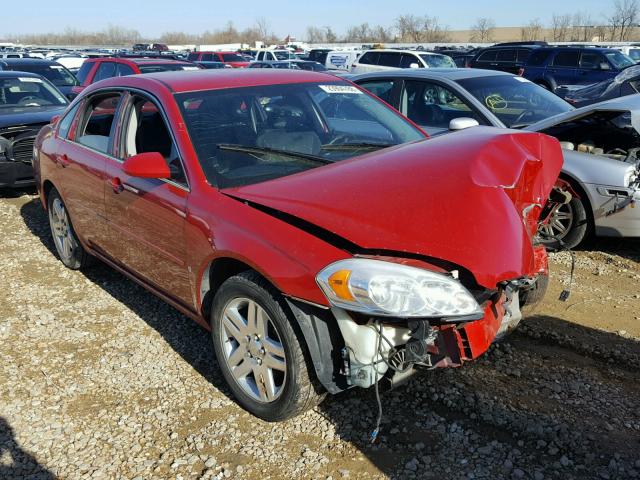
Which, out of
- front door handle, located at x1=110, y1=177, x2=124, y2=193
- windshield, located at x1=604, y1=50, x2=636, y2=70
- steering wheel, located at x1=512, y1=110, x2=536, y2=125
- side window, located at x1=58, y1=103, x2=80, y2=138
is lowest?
front door handle, located at x1=110, y1=177, x2=124, y2=193

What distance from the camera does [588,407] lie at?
3150 mm

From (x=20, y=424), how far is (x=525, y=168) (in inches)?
120

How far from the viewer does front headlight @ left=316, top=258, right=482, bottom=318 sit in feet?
8.23

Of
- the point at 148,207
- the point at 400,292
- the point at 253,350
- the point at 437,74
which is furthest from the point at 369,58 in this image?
the point at 400,292

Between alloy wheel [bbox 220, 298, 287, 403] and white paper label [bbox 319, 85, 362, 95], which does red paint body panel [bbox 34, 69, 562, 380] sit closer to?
alloy wheel [bbox 220, 298, 287, 403]

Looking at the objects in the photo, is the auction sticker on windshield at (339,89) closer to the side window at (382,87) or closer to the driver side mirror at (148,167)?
the driver side mirror at (148,167)

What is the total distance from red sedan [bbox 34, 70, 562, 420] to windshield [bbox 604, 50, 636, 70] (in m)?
15.8

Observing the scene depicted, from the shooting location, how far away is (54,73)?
13125 millimetres

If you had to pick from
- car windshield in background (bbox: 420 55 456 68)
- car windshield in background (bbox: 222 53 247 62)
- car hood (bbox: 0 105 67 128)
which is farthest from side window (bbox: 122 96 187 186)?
car windshield in background (bbox: 222 53 247 62)

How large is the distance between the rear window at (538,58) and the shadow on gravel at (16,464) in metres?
18.5

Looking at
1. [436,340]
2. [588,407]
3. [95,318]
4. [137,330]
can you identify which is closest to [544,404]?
[588,407]

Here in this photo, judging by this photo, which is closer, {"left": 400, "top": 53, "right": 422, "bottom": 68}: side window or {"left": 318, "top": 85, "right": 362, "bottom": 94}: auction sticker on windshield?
{"left": 318, "top": 85, "right": 362, "bottom": 94}: auction sticker on windshield

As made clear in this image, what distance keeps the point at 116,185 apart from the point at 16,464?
1837 mm

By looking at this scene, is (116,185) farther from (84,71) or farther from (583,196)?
(84,71)
